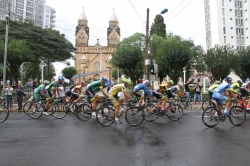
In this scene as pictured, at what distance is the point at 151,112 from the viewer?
11.1m

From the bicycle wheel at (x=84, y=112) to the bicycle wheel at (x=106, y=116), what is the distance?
1170 millimetres

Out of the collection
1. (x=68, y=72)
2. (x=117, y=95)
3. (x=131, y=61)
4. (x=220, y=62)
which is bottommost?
(x=117, y=95)

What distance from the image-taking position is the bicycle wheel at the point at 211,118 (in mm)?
9555

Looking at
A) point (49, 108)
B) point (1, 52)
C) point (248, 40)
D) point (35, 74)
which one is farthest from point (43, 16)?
point (49, 108)

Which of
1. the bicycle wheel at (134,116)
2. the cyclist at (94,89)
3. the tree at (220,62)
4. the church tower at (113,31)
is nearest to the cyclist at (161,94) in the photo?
the bicycle wheel at (134,116)

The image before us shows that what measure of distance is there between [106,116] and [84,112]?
1.53 meters

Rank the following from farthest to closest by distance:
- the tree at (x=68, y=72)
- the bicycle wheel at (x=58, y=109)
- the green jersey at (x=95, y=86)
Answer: the tree at (x=68, y=72), the bicycle wheel at (x=58, y=109), the green jersey at (x=95, y=86)

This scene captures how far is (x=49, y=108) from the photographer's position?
1212cm

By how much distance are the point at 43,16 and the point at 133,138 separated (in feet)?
452

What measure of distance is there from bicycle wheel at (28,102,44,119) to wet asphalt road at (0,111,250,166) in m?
1.87

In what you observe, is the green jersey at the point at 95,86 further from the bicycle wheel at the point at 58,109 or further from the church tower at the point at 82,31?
the church tower at the point at 82,31

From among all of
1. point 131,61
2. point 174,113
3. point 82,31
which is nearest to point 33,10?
point 82,31

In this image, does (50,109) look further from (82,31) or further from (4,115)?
(82,31)

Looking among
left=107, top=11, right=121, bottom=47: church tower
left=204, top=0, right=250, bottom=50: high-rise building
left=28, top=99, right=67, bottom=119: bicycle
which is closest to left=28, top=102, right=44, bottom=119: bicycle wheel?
left=28, top=99, right=67, bottom=119: bicycle
